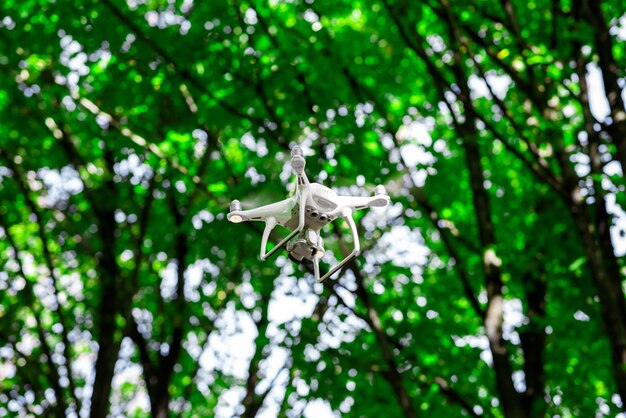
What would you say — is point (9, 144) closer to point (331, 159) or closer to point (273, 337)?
point (273, 337)

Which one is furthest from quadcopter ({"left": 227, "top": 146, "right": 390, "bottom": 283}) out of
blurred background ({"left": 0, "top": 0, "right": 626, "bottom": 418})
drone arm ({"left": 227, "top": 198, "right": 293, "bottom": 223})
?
blurred background ({"left": 0, "top": 0, "right": 626, "bottom": 418})

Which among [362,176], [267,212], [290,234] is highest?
[362,176]

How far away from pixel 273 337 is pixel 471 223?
9.18 ft

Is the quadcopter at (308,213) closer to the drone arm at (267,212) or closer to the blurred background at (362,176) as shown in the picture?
the drone arm at (267,212)

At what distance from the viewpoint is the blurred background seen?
674 centimetres

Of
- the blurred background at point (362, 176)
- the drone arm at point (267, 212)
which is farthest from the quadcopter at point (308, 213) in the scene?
the blurred background at point (362, 176)

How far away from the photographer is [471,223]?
877 cm

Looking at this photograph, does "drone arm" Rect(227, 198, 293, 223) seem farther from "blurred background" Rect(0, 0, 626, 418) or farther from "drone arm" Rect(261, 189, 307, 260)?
"blurred background" Rect(0, 0, 626, 418)

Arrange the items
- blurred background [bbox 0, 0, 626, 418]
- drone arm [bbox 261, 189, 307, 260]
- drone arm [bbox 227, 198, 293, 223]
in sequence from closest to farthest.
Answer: drone arm [bbox 261, 189, 307, 260], drone arm [bbox 227, 198, 293, 223], blurred background [bbox 0, 0, 626, 418]

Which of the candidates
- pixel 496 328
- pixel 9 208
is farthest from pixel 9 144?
pixel 496 328

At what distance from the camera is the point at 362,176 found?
20.6 feet

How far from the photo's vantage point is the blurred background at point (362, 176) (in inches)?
265

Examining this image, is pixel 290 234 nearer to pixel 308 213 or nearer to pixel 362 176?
pixel 308 213

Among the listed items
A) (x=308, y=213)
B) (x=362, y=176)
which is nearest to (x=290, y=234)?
(x=308, y=213)
